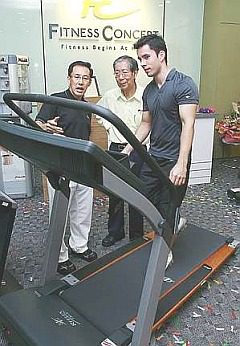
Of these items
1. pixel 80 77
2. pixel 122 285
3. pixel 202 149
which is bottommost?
pixel 122 285

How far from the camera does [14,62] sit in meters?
4.44

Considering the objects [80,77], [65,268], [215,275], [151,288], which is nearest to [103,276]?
[65,268]

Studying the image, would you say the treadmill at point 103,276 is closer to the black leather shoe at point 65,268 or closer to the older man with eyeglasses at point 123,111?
the black leather shoe at point 65,268

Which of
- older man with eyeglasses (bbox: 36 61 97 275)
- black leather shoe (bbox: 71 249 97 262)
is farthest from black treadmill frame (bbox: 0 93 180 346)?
black leather shoe (bbox: 71 249 97 262)

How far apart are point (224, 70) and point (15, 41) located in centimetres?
358

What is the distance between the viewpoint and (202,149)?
17.3ft

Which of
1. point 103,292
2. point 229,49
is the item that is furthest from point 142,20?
point 103,292

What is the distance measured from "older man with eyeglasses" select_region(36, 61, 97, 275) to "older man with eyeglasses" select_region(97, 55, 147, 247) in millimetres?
315

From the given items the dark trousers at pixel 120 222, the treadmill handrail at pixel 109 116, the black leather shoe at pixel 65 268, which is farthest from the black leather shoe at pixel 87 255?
the treadmill handrail at pixel 109 116

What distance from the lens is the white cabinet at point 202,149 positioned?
17.0 feet

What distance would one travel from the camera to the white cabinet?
17.0ft

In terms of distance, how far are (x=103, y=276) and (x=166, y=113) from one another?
127cm

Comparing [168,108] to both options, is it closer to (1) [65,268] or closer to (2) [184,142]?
(2) [184,142]

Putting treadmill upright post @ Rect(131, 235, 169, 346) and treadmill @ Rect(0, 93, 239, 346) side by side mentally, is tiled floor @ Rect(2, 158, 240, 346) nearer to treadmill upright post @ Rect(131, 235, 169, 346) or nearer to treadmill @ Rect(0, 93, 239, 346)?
treadmill @ Rect(0, 93, 239, 346)
